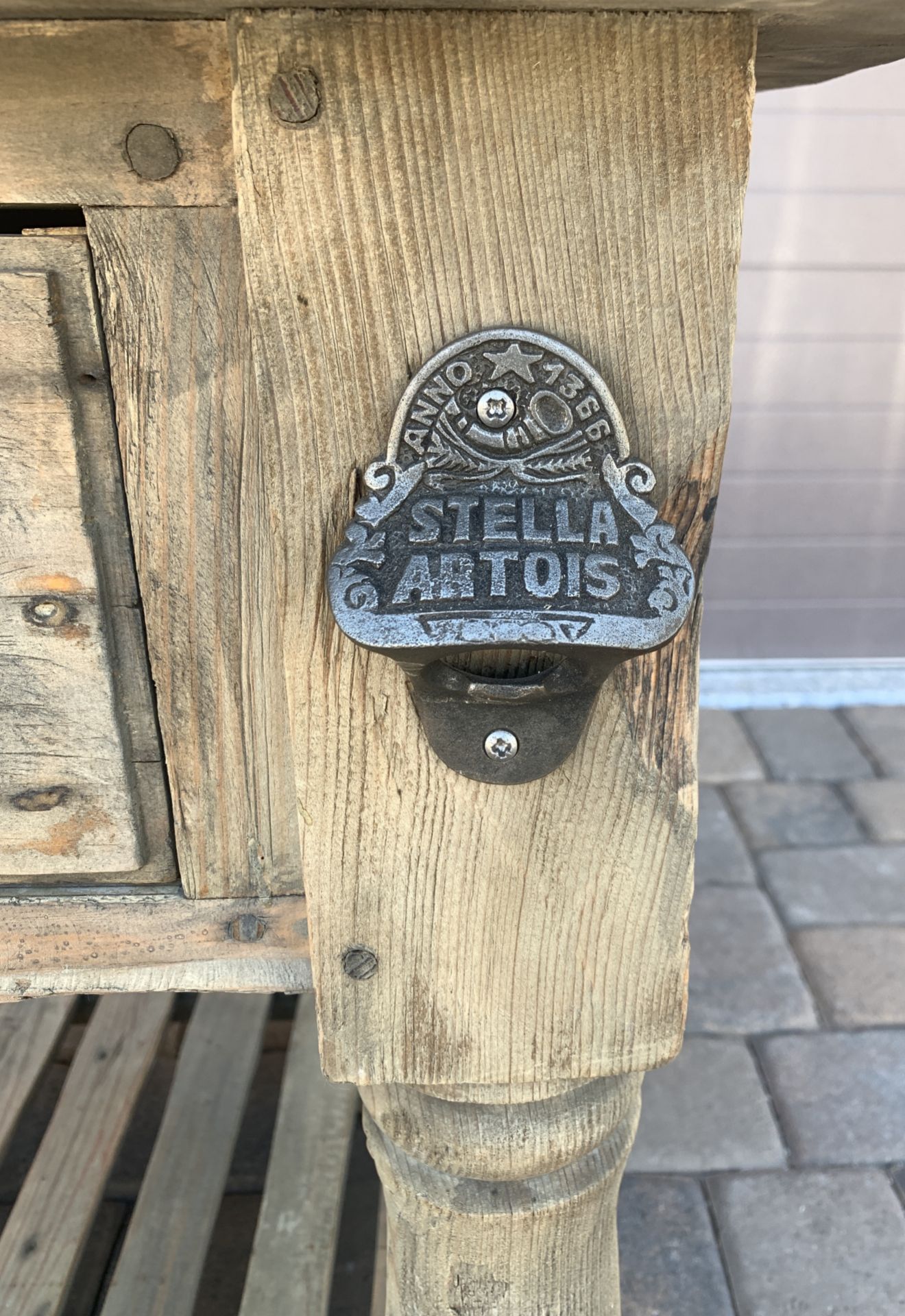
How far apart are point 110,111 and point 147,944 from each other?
1.98 ft

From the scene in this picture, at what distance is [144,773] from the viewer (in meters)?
0.79

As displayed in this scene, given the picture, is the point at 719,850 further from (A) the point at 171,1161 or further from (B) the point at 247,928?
(B) the point at 247,928

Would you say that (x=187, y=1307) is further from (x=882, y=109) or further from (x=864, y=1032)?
(x=882, y=109)

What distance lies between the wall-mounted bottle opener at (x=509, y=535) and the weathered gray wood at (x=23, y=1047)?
3.93ft

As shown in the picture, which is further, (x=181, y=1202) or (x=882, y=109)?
(x=882, y=109)

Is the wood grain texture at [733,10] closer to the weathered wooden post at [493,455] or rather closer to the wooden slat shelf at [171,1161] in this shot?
the weathered wooden post at [493,455]

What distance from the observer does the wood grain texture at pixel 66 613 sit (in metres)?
0.63

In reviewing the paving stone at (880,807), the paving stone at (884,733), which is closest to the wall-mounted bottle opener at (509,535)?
the paving stone at (880,807)

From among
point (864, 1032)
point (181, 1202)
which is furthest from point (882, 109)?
point (181, 1202)

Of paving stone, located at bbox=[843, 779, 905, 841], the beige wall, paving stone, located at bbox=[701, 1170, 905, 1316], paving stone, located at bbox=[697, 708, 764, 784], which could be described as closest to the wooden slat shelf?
paving stone, located at bbox=[701, 1170, 905, 1316]

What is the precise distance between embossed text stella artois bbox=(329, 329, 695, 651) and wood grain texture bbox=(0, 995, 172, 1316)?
1.09 metres

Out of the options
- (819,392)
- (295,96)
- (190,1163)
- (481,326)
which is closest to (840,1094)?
(190,1163)

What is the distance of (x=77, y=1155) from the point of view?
55.3 inches

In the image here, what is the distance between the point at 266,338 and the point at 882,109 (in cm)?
262
